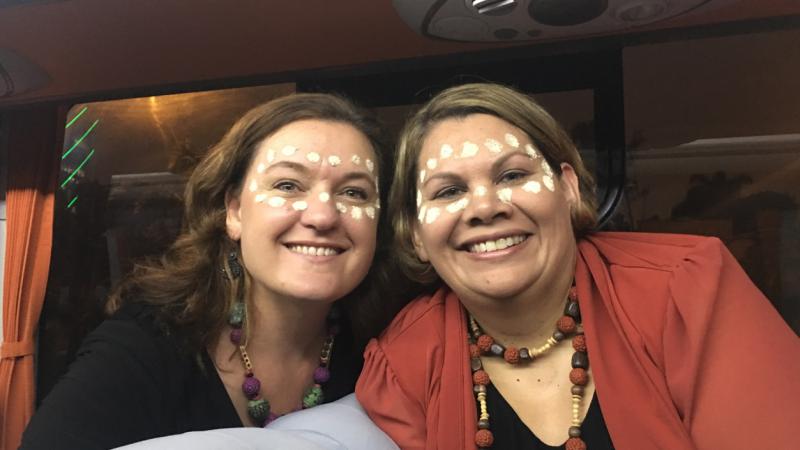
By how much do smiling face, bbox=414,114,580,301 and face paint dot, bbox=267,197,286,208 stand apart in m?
0.35

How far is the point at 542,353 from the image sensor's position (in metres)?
1.26

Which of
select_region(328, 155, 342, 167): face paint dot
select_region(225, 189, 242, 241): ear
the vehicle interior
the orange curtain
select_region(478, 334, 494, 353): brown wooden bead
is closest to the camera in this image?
select_region(478, 334, 494, 353): brown wooden bead

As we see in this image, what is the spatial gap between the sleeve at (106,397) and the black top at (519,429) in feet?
2.52

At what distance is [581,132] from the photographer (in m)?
1.86

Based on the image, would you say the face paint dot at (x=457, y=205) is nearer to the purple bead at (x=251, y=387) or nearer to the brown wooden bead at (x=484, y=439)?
the brown wooden bead at (x=484, y=439)

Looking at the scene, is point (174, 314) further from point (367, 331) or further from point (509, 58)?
point (509, 58)

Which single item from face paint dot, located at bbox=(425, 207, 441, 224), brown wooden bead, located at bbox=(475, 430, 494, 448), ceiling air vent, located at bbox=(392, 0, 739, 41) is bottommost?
brown wooden bead, located at bbox=(475, 430, 494, 448)

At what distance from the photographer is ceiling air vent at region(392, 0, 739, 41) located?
154cm

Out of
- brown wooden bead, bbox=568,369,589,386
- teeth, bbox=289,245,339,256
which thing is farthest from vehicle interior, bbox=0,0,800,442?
brown wooden bead, bbox=568,369,589,386

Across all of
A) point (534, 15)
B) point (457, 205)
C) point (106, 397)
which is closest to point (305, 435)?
point (106, 397)

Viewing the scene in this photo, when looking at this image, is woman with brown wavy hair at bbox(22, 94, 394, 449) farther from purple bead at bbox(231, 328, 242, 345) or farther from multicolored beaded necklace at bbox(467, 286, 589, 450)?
multicolored beaded necklace at bbox(467, 286, 589, 450)

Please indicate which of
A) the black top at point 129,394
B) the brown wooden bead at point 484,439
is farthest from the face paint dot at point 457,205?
the black top at point 129,394

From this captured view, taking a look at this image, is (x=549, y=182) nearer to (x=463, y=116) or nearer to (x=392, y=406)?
(x=463, y=116)

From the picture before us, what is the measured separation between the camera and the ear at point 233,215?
1518 millimetres
